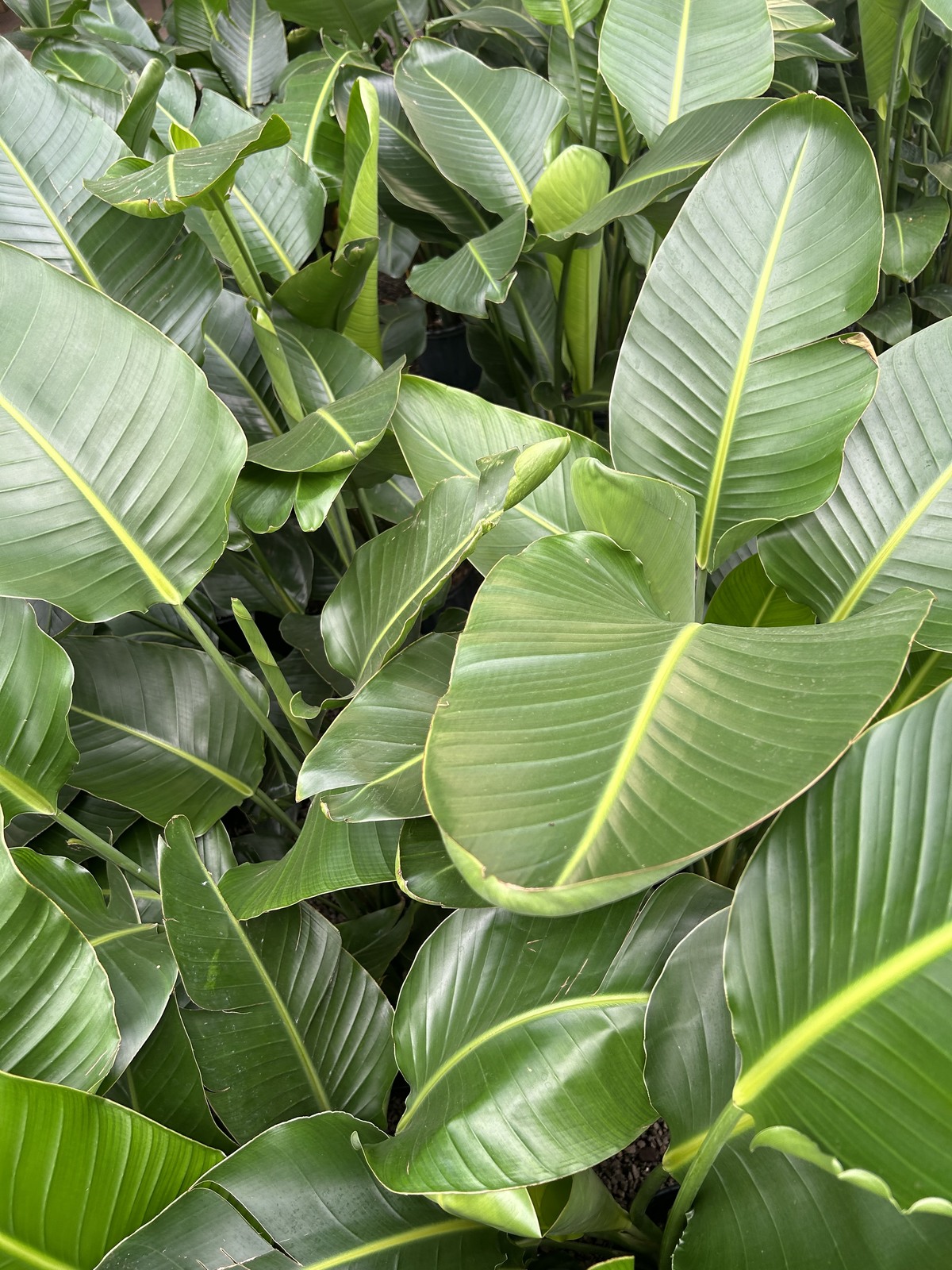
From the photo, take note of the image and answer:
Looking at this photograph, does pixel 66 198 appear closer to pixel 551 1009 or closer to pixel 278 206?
pixel 278 206

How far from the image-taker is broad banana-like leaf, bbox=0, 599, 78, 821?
733 mm

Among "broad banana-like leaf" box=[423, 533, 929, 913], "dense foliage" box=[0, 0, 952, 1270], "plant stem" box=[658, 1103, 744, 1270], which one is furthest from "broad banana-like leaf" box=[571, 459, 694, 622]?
"plant stem" box=[658, 1103, 744, 1270]

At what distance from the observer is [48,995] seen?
598 mm

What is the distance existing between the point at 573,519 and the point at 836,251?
0.29m

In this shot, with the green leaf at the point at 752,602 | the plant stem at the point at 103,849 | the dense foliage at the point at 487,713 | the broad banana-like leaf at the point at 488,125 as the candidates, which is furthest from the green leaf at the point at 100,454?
the broad banana-like leaf at the point at 488,125

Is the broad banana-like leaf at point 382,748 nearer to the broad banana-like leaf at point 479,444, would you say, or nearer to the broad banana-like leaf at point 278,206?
the broad banana-like leaf at point 479,444

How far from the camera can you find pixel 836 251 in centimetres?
68

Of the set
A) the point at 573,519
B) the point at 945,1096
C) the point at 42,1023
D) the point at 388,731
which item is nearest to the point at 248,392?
the point at 573,519

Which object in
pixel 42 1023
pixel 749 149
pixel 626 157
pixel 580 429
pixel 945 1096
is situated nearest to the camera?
pixel 945 1096

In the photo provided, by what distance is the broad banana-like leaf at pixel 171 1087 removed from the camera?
0.69m

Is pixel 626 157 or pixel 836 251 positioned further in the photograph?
pixel 626 157

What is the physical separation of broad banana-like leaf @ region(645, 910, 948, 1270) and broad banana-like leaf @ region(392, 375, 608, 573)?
358mm

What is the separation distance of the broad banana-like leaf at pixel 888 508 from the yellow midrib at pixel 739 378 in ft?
0.16

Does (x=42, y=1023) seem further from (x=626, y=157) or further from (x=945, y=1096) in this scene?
(x=626, y=157)
